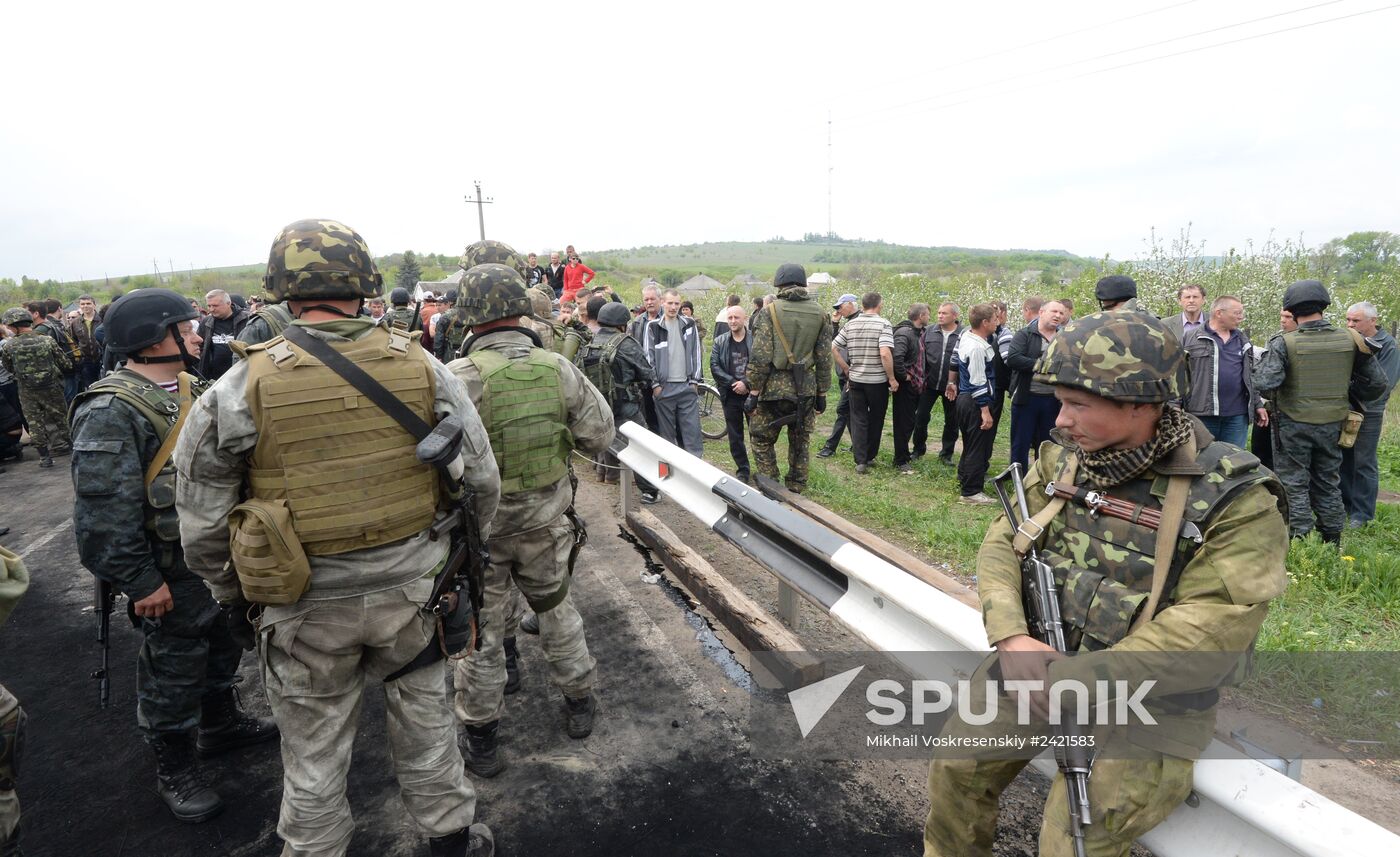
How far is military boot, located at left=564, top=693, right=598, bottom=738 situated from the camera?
3100mm

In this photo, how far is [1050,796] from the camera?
6.06ft

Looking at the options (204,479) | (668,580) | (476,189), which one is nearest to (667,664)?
(668,580)

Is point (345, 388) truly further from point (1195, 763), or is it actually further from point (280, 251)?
point (1195, 763)

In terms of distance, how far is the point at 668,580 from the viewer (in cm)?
466

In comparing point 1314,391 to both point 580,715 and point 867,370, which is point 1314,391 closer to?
point 867,370

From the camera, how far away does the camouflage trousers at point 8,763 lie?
212 centimetres

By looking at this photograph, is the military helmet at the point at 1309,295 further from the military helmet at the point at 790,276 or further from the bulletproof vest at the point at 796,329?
the military helmet at the point at 790,276

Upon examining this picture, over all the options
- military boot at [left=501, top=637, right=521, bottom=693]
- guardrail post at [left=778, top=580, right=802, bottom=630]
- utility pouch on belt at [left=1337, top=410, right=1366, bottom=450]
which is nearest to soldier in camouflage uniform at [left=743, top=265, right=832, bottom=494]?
guardrail post at [left=778, top=580, right=802, bottom=630]

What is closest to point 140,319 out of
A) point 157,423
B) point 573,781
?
point 157,423

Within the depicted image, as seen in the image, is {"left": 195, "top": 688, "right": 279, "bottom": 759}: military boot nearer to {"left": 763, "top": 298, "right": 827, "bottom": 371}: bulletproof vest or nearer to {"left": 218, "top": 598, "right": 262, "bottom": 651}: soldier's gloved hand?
{"left": 218, "top": 598, "right": 262, "bottom": 651}: soldier's gloved hand

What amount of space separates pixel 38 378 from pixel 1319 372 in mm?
13854

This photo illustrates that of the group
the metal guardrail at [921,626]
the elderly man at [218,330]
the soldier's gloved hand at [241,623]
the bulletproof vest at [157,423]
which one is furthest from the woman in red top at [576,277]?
the soldier's gloved hand at [241,623]

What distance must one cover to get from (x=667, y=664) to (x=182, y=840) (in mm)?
2061

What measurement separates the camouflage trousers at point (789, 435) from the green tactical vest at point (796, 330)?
44 cm
